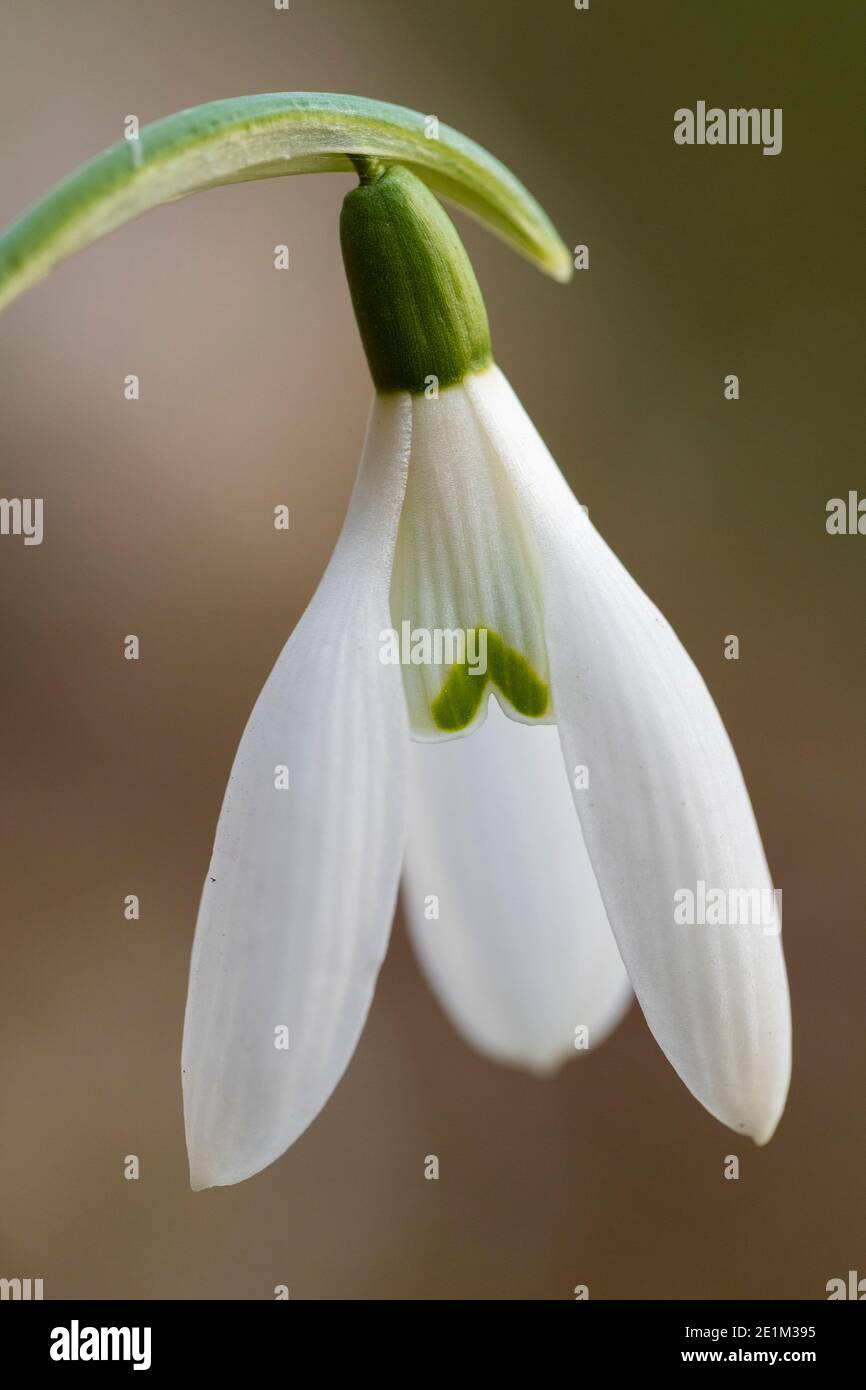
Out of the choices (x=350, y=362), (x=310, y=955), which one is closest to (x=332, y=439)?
(x=350, y=362)

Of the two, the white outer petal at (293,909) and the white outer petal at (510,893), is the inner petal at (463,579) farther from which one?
the white outer petal at (510,893)

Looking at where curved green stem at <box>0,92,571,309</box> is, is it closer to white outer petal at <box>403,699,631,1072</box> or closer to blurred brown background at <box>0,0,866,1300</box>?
white outer petal at <box>403,699,631,1072</box>

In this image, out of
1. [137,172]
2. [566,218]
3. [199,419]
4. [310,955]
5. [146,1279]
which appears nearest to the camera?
[137,172]

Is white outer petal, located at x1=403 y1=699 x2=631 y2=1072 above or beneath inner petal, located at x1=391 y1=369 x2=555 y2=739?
beneath

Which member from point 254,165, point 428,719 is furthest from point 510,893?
point 254,165

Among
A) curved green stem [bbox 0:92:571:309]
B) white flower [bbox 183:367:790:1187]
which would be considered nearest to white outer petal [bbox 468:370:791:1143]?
white flower [bbox 183:367:790:1187]

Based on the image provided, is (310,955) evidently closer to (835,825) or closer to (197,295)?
(835,825)

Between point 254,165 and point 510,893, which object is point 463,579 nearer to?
point 254,165
